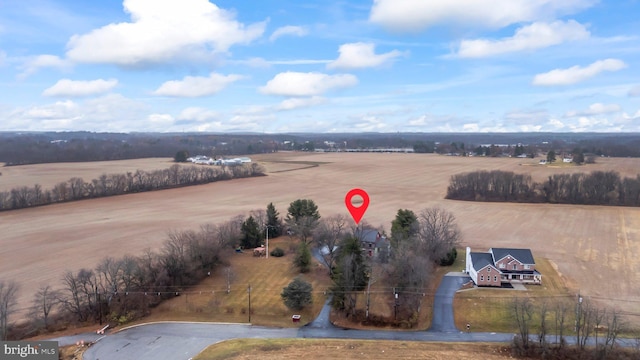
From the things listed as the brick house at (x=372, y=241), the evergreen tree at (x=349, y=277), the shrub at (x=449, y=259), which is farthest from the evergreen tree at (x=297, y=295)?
the shrub at (x=449, y=259)

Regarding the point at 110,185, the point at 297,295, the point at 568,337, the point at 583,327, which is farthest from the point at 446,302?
the point at 110,185

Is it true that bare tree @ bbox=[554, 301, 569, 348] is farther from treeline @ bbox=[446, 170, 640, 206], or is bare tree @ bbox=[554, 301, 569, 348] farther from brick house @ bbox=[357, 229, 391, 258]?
treeline @ bbox=[446, 170, 640, 206]

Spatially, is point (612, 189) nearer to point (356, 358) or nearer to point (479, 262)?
point (479, 262)

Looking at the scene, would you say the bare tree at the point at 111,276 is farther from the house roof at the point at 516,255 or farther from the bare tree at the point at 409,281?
the house roof at the point at 516,255

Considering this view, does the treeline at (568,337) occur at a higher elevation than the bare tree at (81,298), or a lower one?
lower

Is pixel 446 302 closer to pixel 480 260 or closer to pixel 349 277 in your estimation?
pixel 480 260
